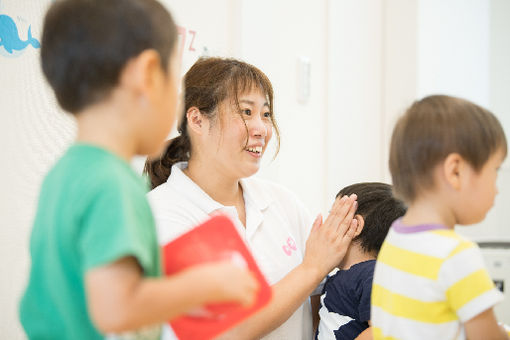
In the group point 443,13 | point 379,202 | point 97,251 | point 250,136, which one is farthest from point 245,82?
point 443,13

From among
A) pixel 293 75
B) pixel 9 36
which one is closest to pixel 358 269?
pixel 9 36

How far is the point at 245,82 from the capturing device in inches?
54.4

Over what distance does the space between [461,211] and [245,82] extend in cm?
76

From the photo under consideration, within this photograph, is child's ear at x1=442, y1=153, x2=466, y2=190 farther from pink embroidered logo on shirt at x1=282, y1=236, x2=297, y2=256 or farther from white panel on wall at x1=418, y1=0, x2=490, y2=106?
white panel on wall at x1=418, y1=0, x2=490, y2=106

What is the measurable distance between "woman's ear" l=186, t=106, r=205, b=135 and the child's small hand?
89 centimetres

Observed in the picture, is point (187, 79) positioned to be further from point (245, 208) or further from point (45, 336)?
point (45, 336)

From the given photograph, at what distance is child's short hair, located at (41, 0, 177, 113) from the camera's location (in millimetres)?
566

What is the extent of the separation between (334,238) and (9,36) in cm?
97

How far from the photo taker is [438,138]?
79 centimetres

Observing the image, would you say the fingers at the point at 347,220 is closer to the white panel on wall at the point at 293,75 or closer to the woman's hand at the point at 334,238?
the woman's hand at the point at 334,238

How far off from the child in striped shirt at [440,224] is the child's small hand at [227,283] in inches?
13.4

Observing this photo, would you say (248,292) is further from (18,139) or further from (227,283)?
(18,139)

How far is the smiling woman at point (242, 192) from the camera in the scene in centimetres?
125

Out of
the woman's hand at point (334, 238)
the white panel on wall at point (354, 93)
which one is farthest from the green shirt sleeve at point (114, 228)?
the white panel on wall at point (354, 93)
